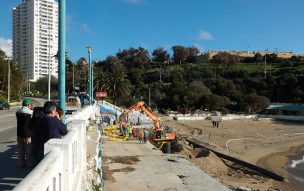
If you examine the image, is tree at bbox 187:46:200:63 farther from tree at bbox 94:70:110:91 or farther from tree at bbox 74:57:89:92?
tree at bbox 94:70:110:91

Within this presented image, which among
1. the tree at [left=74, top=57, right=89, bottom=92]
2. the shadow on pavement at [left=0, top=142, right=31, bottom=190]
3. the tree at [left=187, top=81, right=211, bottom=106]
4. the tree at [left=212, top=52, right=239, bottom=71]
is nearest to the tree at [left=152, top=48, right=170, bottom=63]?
the tree at [left=212, top=52, right=239, bottom=71]

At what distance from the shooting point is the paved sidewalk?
560 inches

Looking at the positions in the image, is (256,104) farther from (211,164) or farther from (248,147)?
(211,164)

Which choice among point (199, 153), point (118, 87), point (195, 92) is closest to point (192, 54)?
point (195, 92)

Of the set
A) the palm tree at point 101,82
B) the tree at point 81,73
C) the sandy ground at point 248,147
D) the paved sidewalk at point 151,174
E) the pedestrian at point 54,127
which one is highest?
the tree at point 81,73

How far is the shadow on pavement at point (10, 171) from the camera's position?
28.1 ft

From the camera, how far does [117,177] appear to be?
1556cm

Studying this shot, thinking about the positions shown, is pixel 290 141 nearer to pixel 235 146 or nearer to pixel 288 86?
pixel 235 146

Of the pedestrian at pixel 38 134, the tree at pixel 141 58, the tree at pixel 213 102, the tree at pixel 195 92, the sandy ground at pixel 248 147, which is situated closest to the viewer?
the pedestrian at pixel 38 134

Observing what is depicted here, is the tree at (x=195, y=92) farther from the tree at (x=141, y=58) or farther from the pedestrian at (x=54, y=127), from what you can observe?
the pedestrian at (x=54, y=127)

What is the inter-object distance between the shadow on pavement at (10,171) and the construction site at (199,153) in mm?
3280

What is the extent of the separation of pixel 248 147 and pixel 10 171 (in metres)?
38.8

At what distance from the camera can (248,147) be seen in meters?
46.2

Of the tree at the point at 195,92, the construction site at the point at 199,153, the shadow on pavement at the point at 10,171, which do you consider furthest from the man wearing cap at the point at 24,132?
the tree at the point at 195,92
